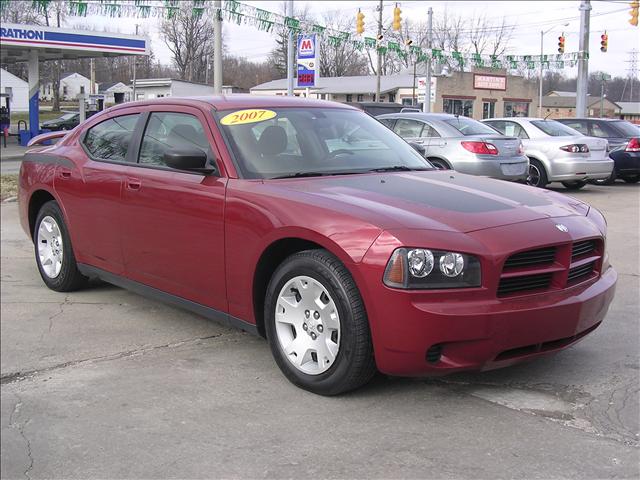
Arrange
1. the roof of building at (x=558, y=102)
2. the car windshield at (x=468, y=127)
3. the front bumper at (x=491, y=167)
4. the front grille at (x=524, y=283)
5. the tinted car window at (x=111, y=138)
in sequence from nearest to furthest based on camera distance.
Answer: the front grille at (x=524, y=283)
the tinted car window at (x=111, y=138)
the front bumper at (x=491, y=167)
the car windshield at (x=468, y=127)
the roof of building at (x=558, y=102)

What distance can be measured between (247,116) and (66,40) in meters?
23.0

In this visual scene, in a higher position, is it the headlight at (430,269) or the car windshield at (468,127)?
the car windshield at (468,127)

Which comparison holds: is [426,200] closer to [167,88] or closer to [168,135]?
[168,135]

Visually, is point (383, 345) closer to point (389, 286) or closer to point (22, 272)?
point (389, 286)

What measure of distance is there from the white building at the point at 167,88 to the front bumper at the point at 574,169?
29363 millimetres

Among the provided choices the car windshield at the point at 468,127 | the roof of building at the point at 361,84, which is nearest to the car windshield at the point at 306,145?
the car windshield at the point at 468,127

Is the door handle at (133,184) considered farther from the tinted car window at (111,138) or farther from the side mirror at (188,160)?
the side mirror at (188,160)

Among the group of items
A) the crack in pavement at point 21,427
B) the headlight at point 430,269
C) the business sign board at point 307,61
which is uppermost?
the business sign board at point 307,61

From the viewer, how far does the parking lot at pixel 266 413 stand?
2.96m

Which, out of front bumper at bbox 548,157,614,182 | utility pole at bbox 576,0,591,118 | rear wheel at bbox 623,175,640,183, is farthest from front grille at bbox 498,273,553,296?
utility pole at bbox 576,0,591,118

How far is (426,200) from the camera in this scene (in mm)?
3768

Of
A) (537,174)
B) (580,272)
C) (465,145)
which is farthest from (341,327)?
(537,174)

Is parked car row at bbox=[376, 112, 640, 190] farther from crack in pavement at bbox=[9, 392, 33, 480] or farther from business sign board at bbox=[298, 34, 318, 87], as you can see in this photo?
crack in pavement at bbox=[9, 392, 33, 480]

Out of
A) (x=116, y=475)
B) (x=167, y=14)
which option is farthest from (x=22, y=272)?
(x=167, y=14)
